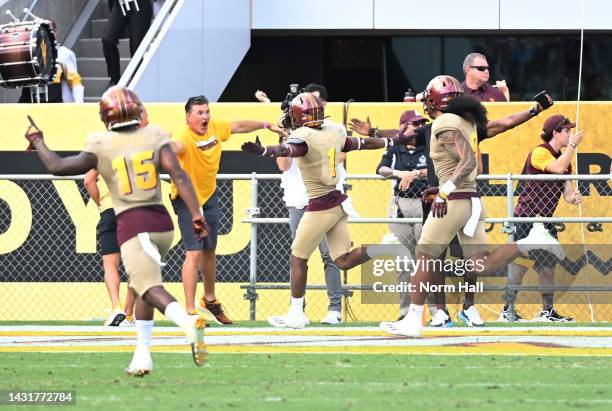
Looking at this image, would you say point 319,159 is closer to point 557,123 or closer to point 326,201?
point 326,201

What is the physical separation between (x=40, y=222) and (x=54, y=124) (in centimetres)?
98

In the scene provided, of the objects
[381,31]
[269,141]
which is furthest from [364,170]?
[381,31]

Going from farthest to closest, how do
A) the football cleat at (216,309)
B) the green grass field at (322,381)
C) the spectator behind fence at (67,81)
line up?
the spectator behind fence at (67,81)
the football cleat at (216,309)
the green grass field at (322,381)

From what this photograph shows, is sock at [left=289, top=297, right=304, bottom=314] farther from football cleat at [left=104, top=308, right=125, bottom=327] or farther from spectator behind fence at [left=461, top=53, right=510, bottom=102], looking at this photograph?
spectator behind fence at [left=461, top=53, right=510, bottom=102]

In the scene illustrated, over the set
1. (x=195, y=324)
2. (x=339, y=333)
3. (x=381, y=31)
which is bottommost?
(x=339, y=333)

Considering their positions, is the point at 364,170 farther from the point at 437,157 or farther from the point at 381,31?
the point at 381,31

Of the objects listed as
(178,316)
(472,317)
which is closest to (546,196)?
(472,317)

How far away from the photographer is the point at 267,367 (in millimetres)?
9664

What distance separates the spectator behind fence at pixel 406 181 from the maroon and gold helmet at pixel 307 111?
96 cm

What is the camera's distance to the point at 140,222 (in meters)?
9.09

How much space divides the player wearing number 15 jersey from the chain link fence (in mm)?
5290

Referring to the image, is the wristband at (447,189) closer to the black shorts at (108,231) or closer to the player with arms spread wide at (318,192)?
the player with arms spread wide at (318,192)

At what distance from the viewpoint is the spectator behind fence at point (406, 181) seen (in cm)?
→ 1347

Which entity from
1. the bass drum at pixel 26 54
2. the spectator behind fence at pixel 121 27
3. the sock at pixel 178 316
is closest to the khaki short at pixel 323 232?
the sock at pixel 178 316
